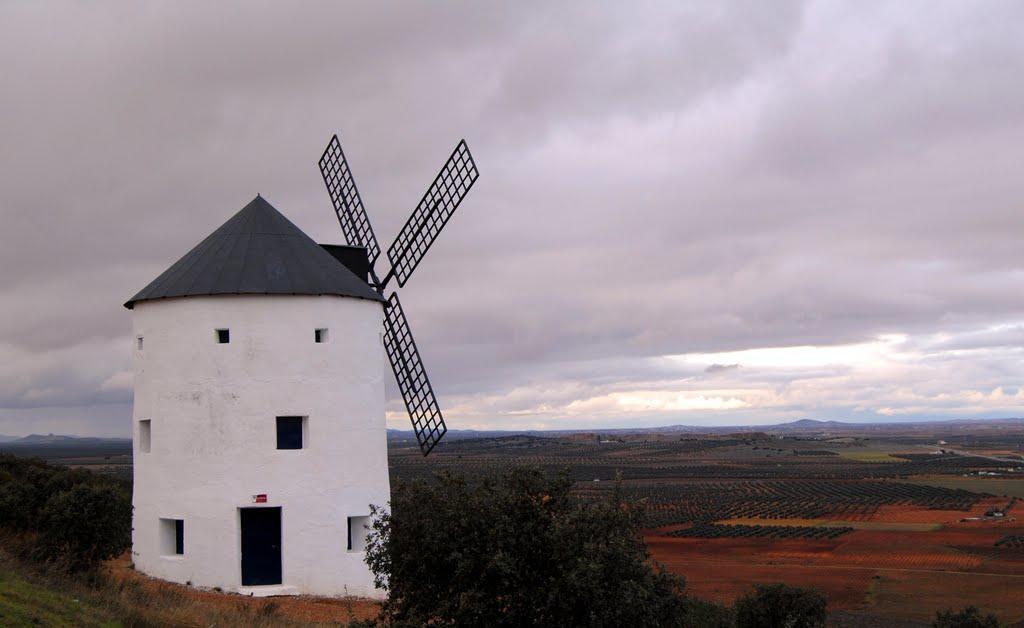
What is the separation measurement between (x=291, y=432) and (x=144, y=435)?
3.13 metres

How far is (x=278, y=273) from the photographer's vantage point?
1850cm

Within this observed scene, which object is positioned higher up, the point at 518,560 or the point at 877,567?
the point at 518,560

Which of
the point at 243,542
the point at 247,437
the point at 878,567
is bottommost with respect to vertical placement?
the point at 878,567

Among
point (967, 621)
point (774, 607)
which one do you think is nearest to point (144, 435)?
point (774, 607)

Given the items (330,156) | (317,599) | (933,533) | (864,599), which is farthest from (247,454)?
(933,533)

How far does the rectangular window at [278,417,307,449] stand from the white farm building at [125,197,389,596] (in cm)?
2

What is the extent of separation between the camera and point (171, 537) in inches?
722

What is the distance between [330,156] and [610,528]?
62.2ft

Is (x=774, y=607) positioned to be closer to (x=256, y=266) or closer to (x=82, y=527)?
(x=256, y=266)

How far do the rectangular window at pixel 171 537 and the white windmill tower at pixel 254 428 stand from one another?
2cm

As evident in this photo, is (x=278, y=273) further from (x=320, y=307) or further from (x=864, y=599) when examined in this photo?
(x=864, y=599)

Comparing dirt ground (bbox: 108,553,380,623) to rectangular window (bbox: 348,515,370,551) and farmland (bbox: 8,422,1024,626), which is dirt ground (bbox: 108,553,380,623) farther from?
farmland (bbox: 8,422,1024,626)

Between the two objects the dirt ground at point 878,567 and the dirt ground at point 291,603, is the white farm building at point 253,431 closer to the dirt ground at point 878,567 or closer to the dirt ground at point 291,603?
the dirt ground at point 291,603

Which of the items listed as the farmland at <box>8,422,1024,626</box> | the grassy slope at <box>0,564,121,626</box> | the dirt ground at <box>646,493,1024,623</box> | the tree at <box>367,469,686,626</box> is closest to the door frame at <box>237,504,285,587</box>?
the grassy slope at <box>0,564,121,626</box>
